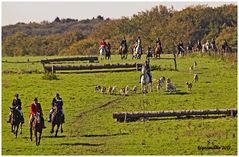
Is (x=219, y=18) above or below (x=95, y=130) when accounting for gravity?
above

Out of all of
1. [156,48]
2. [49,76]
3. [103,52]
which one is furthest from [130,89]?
[103,52]

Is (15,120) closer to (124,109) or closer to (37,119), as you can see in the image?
(37,119)

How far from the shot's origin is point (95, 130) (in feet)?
102

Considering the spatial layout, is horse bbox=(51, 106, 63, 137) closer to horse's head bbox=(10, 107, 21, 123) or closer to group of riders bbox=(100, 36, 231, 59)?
horse's head bbox=(10, 107, 21, 123)

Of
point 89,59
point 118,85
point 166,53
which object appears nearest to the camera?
point 118,85

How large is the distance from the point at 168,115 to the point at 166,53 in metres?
25.4

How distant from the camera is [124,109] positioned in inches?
1372

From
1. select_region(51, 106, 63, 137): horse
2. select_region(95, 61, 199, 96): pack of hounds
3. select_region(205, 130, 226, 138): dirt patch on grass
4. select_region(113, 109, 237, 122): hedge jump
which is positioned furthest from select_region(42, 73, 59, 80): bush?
select_region(205, 130, 226, 138): dirt patch on grass

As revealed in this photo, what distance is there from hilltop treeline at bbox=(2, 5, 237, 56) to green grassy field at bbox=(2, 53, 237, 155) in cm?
1309

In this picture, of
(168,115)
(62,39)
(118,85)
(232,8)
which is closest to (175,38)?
(232,8)

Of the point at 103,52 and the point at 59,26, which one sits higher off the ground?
the point at 59,26

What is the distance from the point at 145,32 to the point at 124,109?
94.3ft

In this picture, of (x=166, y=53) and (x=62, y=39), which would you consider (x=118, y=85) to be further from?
(x=62, y=39)

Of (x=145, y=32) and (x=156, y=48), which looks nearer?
(x=156, y=48)
